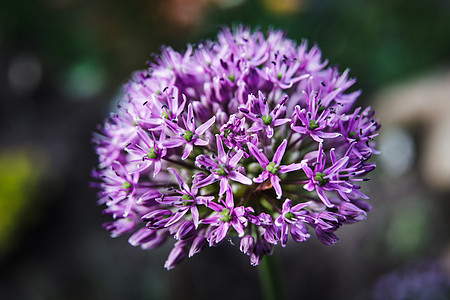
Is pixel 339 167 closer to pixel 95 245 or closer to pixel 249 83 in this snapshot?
pixel 249 83

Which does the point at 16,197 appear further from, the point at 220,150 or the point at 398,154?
the point at 220,150

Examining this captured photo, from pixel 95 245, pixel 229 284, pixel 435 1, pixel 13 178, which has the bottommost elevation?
pixel 229 284

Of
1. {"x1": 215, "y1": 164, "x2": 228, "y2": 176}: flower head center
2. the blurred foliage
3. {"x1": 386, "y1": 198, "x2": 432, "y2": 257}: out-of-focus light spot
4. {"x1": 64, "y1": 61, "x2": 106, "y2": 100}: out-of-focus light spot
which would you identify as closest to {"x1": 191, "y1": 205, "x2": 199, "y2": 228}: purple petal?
{"x1": 215, "y1": 164, "x2": 228, "y2": 176}: flower head center

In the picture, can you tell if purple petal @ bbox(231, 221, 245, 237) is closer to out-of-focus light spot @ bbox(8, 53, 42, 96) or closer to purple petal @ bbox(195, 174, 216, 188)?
purple petal @ bbox(195, 174, 216, 188)

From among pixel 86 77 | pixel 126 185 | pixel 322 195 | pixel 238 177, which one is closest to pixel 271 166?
pixel 238 177

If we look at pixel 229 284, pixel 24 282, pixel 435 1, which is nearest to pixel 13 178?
pixel 24 282

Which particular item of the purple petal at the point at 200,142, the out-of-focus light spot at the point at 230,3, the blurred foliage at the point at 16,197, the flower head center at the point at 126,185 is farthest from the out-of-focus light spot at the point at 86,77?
the purple petal at the point at 200,142
